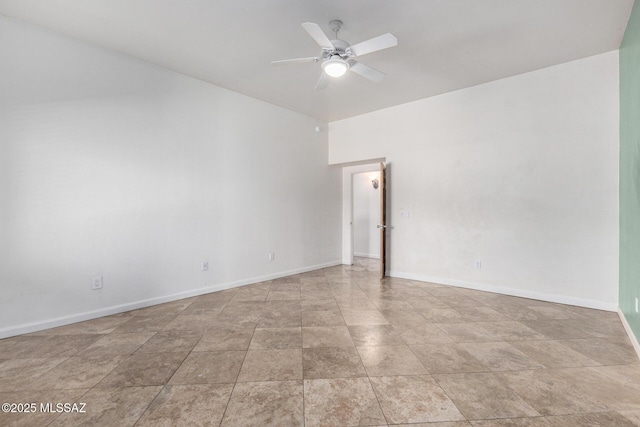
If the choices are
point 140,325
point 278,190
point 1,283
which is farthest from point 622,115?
point 1,283

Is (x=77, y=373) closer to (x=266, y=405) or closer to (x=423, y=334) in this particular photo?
(x=266, y=405)

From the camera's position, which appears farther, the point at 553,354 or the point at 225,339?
the point at 225,339

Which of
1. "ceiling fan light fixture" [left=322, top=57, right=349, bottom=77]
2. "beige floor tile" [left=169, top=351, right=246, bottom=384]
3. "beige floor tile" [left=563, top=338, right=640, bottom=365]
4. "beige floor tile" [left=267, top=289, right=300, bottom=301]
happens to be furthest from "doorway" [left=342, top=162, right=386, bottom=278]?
"beige floor tile" [left=169, top=351, right=246, bottom=384]

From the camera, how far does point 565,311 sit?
11.0 ft

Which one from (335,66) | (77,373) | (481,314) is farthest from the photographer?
(481,314)

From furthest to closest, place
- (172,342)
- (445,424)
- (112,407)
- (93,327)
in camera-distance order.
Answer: (93,327)
(172,342)
(112,407)
(445,424)

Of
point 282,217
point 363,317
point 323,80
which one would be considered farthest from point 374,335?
point 282,217

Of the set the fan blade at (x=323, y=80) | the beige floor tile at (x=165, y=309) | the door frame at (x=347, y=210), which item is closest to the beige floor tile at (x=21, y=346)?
the beige floor tile at (x=165, y=309)

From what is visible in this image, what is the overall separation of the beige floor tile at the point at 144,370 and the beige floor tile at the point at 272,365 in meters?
0.56

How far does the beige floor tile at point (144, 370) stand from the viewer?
6.43 ft

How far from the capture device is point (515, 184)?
3961 millimetres

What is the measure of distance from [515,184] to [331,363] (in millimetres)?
3630

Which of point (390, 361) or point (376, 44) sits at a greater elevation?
point (376, 44)

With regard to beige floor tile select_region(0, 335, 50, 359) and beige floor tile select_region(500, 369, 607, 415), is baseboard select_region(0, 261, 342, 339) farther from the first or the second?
beige floor tile select_region(500, 369, 607, 415)
